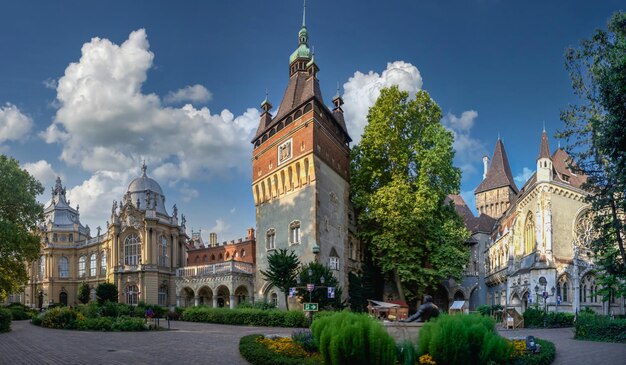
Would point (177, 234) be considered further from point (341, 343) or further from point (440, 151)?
point (341, 343)

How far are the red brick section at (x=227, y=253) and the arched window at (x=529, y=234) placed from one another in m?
25.5

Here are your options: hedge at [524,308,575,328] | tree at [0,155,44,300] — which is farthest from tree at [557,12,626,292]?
tree at [0,155,44,300]

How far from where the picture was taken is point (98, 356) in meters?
16.0

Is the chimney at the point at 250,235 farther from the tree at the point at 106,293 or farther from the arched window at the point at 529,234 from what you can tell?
the arched window at the point at 529,234

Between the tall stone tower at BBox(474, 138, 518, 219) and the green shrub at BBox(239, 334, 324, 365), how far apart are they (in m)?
63.7

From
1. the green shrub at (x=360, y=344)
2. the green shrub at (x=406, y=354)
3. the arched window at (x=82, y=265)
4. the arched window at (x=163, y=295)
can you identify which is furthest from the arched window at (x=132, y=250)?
the green shrub at (x=360, y=344)

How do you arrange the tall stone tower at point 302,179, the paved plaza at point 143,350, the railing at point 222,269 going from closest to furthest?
the paved plaza at point 143,350 < the tall stone tower at point 302,179 < the railing at point 222,269

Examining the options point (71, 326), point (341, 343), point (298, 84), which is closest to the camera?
point (341, 343)

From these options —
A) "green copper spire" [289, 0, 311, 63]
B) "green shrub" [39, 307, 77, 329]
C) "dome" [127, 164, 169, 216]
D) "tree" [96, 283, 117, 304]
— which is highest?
"green copper spire" [289, 0, 311, 63]

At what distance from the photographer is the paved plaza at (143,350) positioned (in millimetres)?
15492

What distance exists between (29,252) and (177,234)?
24.3 metres

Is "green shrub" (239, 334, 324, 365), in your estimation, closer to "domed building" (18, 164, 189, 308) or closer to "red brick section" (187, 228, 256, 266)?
"red brick section" (187, 228, 256, 266)

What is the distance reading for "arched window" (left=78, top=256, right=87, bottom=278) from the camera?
7025cm

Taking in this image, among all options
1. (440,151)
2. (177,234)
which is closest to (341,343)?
(440,151)
